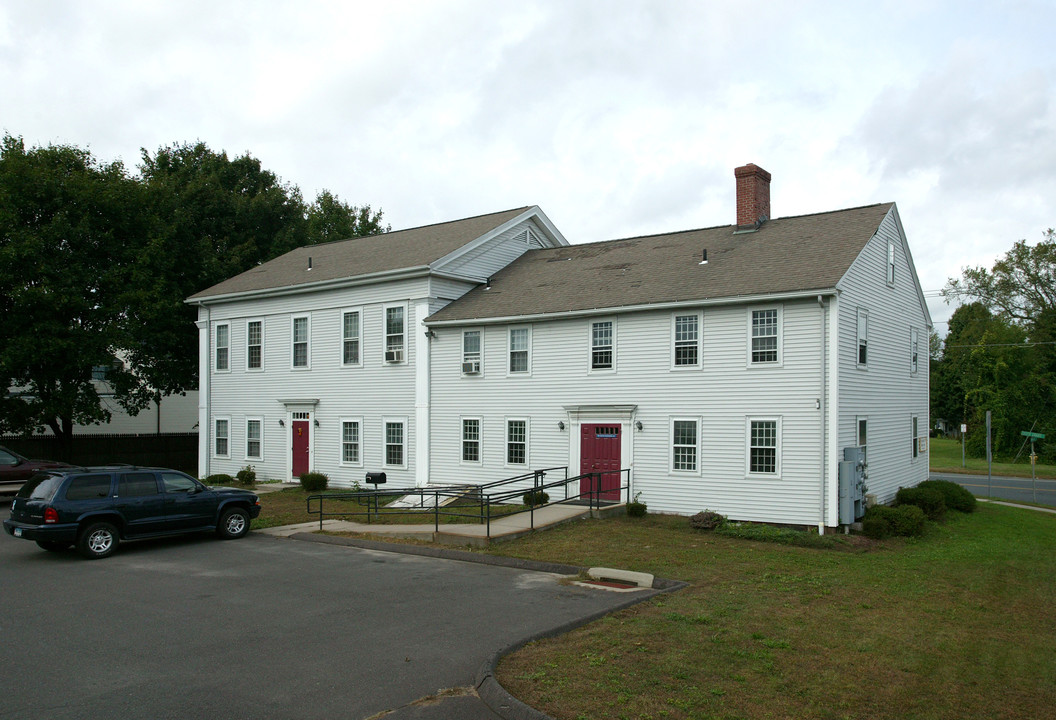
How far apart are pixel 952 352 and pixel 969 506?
2563 inches

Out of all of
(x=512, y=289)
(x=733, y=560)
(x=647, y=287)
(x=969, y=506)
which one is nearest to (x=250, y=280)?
(x=512, y=289)

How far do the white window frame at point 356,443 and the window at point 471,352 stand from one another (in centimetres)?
510

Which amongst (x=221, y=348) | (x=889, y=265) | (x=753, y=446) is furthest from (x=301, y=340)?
(x=889, y=265)

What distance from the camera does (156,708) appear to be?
7.20m

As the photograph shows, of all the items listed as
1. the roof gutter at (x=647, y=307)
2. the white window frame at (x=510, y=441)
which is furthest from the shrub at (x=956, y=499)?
the white window frame at (x=510, y=441)

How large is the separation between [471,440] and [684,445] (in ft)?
23.0

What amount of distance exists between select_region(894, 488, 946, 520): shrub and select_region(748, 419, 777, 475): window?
17.1 ft

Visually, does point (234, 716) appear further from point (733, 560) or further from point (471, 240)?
point (471, 240)

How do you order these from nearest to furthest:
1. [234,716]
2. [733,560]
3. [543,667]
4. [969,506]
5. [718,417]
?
1. [234,716]
2. [543,667]
3. [733,560]
4. [718,417]
5. [969,506]

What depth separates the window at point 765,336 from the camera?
1917cm

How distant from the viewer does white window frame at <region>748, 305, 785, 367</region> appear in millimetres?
19016

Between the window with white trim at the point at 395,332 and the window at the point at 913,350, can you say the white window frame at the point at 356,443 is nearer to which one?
the window with white trim at the point at 395,332

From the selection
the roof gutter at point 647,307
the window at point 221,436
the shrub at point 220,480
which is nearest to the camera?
the roof gutter at point 647,307

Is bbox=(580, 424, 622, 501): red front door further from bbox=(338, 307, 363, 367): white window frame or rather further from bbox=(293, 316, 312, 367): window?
bbox=(293, 316, 312, 367): window
